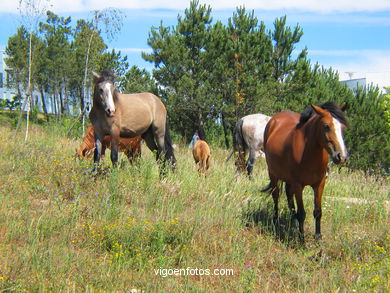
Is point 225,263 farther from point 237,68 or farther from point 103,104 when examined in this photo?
point 237,68

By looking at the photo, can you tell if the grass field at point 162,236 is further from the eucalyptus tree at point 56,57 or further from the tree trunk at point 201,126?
the eucalyptus tree at point 56,57

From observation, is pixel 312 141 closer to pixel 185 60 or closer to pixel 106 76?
pixel 106 76

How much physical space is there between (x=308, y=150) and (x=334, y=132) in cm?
57

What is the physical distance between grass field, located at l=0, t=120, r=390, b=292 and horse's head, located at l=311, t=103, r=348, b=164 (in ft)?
3.78

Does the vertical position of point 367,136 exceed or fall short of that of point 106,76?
it falls short

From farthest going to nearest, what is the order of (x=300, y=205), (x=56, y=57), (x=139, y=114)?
1. (x=56, y=57)
2. (x=139, y=114)
3. (x=300, y=205)

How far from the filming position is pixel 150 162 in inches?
285

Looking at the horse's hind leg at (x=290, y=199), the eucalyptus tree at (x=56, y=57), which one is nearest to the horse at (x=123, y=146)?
the horse's hind leg at (x=290, y=199)

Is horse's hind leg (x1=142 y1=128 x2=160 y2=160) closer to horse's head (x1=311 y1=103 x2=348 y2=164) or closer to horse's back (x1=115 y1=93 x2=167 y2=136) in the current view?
horse's back (x1=115 y1=93 x2=167 y2=136)

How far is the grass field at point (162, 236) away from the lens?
13.8ft

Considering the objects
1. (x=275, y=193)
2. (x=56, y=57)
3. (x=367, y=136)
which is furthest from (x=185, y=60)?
(x=56, y=57)

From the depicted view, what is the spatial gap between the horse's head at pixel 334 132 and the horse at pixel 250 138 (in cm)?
528

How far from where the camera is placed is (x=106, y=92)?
6824 mm

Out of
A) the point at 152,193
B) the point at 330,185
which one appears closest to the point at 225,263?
the point at 152,193
